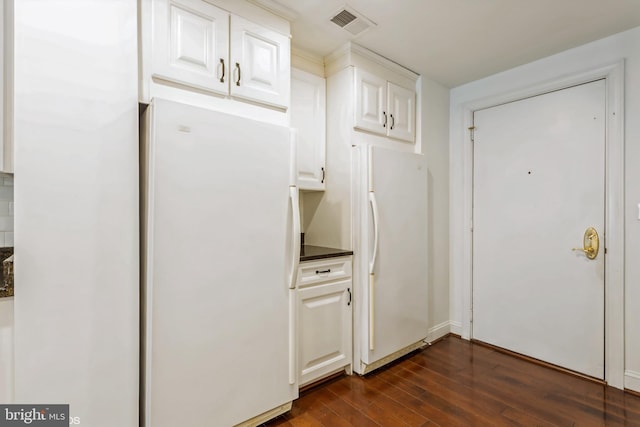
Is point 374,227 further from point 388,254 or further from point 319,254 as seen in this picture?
point 319,254

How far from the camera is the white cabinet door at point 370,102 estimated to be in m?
2.34

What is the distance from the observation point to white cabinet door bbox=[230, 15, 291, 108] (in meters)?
1.70

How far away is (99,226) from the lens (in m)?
1.25

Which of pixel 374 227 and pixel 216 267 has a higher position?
pixel 374 227

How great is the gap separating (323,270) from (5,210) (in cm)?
177

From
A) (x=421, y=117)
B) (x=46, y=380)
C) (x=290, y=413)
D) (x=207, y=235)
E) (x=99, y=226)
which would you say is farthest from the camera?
(x=421, y=117)

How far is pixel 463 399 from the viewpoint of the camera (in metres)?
1.99

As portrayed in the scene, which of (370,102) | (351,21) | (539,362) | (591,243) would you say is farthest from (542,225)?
(351,21)

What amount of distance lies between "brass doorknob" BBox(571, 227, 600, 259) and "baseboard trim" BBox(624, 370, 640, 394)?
2.66 ft

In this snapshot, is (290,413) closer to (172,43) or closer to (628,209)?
(172,43)

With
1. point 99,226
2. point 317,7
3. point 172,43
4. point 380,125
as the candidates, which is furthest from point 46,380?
point 380,125

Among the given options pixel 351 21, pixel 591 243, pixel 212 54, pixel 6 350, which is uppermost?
pixel 351 21

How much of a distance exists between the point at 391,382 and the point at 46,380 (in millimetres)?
1997

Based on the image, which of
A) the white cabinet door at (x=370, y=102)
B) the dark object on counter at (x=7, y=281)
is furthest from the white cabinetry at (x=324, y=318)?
the dark object on counter at (x=7, y=281)
